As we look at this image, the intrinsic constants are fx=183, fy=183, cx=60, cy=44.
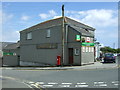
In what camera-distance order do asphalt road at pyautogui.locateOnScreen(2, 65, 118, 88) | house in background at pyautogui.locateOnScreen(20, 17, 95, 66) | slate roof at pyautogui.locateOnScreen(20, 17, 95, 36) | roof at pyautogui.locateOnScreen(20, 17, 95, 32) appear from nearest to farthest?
asphalt road at pyautogui.locateOnScreen(2, 65, 118, 88) < house in background at pyautogui.locateOnScreen(20, 17, 95, 66) < slate roof at pyautogui.locateOnScreen(20, 17, 95, 36) < roof at pyautogui.locateOnScreen(20, 17, 95, 32)

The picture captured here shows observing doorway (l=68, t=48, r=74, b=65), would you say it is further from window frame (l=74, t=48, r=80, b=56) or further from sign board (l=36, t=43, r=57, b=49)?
sign board (l=36, t=43, r=57, b=49)

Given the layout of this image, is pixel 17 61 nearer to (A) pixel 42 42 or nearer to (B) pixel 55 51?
(A) pixel 42 42

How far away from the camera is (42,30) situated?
103 feet

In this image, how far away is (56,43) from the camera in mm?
28297

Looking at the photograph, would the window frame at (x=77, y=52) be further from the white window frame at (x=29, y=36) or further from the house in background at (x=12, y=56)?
the house in background at (x=12, y=56)

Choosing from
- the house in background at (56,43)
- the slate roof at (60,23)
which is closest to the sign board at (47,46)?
the house in background at (56,43)

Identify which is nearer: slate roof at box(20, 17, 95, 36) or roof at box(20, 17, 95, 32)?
slate roof at box(20, 17, 95, 36)

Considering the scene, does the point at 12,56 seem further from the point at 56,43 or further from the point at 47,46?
the point at 56,43

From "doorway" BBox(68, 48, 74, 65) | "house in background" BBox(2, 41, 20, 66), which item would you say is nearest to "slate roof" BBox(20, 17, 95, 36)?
"doorway" BBox(68, 48, 74, 65)

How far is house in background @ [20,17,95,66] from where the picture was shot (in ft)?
84.7

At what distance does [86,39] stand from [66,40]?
2928mm

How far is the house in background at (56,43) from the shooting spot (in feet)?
84.7

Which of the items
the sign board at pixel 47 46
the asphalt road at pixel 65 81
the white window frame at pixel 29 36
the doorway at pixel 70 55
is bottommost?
the asphalt road at pixel 65 81

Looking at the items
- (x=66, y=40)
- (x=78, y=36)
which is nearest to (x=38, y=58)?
(x=66, y=40)
